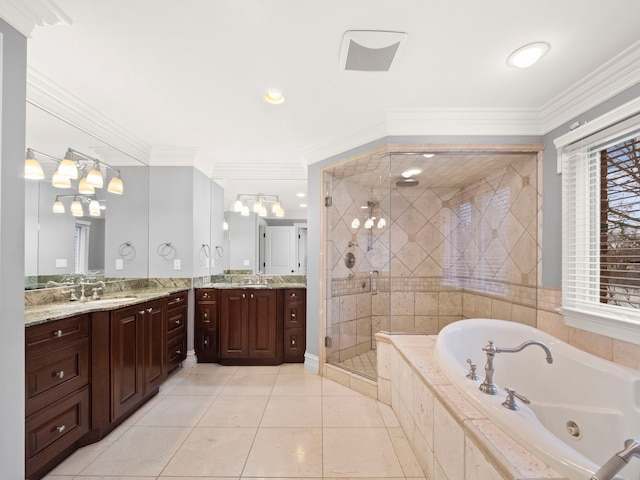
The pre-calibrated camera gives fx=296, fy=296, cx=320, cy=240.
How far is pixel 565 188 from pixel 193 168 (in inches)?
133

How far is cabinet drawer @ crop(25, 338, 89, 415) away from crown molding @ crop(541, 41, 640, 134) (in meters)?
3.53

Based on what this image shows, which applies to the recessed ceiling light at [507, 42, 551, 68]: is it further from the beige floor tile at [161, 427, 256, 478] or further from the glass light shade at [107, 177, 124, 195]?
the glass light shade at [107, 177, 124, 195]

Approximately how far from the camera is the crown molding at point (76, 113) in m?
1.93

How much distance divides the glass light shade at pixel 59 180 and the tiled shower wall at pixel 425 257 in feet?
7.14

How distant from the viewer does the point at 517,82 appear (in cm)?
194

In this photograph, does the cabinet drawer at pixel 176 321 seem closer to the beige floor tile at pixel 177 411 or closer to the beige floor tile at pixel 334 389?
the beige floor tile at pixel 177 411

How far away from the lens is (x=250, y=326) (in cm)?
319

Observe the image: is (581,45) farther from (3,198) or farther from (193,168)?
(193,168)

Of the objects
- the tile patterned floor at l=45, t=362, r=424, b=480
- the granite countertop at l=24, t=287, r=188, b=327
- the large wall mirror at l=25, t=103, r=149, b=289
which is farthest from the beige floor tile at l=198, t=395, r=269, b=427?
the large wall mirror at l=25, t=103, r=149, b=289

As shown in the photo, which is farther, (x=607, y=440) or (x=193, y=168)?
(x=193, y=168)

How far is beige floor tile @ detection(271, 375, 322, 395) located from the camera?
258 centimetres

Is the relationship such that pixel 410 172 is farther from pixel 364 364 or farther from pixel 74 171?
pixel 74 171

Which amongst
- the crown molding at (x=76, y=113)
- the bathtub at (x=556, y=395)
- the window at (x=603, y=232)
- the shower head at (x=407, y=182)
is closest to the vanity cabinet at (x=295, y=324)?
the shower head at (x=407, y=182)

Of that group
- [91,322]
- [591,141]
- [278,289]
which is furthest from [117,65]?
[591,141]
